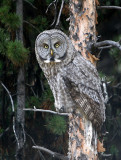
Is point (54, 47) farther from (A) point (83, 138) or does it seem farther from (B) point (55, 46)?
(A) point (83, 138)

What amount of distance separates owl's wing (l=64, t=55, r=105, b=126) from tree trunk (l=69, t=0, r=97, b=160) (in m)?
0.12

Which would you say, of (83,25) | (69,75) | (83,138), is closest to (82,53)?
(83,25)

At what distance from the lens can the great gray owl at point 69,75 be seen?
289cm

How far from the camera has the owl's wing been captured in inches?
116

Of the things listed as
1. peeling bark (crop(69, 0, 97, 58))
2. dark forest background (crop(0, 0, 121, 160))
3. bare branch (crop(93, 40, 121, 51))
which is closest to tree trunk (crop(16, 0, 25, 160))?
dark forest background (crop(0, 0, 121, 160))

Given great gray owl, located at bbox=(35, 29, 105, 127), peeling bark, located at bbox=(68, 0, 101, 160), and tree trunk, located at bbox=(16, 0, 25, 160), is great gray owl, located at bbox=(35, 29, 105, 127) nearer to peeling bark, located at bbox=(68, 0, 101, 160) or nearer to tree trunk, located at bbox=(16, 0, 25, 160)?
peeling bark, located at bbox=(68, 0, 101, 160)

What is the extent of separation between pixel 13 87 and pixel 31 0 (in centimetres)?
123

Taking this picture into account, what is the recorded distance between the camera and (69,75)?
2924 millimetres

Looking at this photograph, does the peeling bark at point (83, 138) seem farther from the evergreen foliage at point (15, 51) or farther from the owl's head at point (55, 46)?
the evergreen foliage at point (15, 51)

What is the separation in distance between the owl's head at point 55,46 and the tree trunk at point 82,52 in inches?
14.1

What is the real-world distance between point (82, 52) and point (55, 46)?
15.5 inches

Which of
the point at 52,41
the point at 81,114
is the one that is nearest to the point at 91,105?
the point at 81,114

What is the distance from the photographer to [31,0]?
175 inches

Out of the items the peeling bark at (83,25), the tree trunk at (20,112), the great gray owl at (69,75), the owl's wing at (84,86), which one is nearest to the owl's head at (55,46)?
the great gray owl at (69,75)
